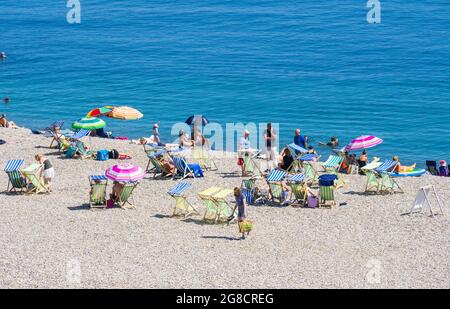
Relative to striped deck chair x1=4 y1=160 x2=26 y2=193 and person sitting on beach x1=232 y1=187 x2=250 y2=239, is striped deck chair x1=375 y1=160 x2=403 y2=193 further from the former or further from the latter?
striped deck chair x1=4 y1=160 x2=26 y2=193

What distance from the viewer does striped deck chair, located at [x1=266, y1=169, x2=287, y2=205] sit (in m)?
25.5

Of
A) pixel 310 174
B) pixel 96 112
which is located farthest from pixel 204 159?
pixel 96 112

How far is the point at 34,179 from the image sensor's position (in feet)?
86.6

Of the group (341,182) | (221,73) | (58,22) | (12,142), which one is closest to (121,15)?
(58,22)

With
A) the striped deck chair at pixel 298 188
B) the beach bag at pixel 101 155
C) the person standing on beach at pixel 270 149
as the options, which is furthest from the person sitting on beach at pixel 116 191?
the person standing on beach at pixel 270 149

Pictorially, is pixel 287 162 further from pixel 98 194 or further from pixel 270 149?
pixel 98 194

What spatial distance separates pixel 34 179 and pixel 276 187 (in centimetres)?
643

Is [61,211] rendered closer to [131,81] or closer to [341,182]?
[341,182]

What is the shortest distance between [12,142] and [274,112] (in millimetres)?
16339

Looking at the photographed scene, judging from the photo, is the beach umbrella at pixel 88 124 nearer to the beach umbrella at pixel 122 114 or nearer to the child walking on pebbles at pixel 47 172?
the beach umbrella at pixel 122 114

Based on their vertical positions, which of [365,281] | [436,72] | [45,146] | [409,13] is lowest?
[365,281]

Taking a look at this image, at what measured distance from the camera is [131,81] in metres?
53.4

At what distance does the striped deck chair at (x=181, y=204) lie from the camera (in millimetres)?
24562

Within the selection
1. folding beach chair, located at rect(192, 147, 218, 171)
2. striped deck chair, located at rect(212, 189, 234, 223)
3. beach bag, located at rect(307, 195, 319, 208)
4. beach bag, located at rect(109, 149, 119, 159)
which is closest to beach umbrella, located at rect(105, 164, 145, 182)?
striped deck chair, located at rect(212, 189, 234, 223)
